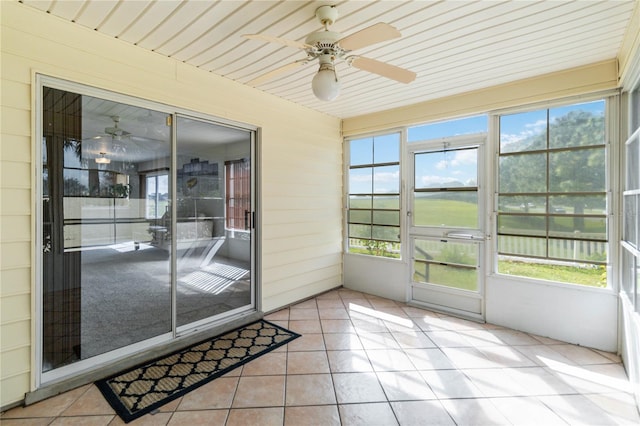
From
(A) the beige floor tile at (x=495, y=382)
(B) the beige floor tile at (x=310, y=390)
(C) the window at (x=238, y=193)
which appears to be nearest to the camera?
(B) the beige floor tile at (x=310, y=390)

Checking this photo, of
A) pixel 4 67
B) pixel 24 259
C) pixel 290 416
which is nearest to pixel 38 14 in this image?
pixel 4 67

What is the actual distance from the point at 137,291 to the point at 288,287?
1.77 m

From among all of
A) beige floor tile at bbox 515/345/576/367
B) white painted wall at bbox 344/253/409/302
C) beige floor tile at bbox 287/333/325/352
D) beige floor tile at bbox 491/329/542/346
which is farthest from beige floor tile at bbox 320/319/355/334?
beige floor tile at bbox 515/345/576/367

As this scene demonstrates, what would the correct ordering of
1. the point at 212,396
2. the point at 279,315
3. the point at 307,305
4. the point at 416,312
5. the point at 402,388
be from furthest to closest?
the point at 307,305, the point at 416,312, the point at 279,315, the point at 402,388, the point at 212,396

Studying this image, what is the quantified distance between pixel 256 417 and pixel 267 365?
614 millimetres

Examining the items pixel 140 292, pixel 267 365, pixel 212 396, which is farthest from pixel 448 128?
pixel 140 292

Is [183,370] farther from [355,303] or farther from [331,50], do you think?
[331,50]

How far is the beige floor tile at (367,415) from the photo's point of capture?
1.90 meters

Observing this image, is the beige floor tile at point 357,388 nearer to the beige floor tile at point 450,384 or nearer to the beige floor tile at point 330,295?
the beige floor tile at point 450,384

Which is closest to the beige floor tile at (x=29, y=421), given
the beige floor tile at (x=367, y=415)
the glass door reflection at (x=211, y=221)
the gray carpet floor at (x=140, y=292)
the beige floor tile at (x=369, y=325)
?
the gray carpet floor at (x=140, y=292)

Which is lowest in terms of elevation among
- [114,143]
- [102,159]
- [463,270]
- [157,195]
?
[463,270]

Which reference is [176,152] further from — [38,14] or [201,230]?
[38,14]

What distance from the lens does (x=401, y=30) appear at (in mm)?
2262

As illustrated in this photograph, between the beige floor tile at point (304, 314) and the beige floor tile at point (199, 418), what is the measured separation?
5.33 feet
